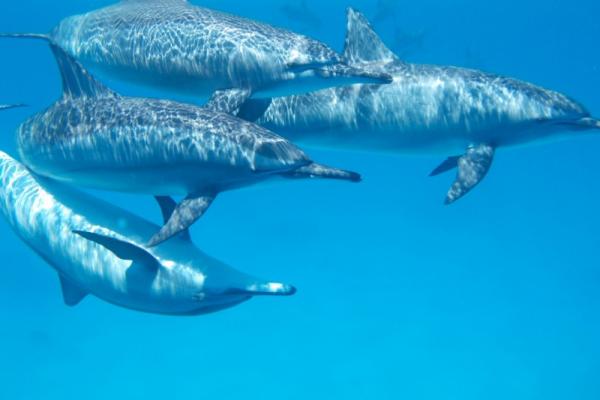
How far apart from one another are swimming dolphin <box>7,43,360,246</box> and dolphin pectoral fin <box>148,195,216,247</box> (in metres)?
0.01

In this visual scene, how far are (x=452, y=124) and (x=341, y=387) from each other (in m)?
20.8

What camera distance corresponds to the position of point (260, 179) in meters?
6.12

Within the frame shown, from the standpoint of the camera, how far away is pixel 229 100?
7176 millimetres

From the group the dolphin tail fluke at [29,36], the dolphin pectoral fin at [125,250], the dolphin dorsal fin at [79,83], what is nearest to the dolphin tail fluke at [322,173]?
the dolphin pectoral fin at [125,250]

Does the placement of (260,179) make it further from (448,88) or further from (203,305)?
(448,88)

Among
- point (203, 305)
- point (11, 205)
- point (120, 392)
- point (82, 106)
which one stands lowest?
point (120, 392)

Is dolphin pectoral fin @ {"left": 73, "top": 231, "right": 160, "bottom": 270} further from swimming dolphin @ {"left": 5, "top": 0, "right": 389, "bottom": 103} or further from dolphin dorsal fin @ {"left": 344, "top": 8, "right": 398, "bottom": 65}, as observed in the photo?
dolphin dorsal fin @ {"left": 344, "top": 8, "right": 398, "bottom": 65}

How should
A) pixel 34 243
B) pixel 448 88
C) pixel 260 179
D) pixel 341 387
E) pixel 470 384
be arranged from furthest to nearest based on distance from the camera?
1. pixel 470 384
2. pixel 341 387
3. pixel 448 88
4. pixel 34 243
5. pixel 260 179

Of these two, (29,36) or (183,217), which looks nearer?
(183,217)

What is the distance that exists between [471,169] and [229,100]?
3.63m

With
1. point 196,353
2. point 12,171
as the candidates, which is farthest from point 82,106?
point 196,353

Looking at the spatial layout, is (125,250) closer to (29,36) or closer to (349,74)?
(349,74)

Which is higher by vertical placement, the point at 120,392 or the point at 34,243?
the point at 34,243

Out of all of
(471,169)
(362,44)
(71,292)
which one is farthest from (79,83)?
(471,169)
